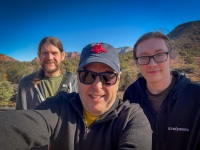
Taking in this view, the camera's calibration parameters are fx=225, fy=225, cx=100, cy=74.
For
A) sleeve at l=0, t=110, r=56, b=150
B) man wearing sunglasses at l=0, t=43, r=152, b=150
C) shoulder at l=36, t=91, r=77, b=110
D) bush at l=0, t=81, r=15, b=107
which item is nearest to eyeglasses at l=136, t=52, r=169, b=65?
man wearing sunglasses at l=0, t=43, r=152, b=150

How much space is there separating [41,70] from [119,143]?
8.01 feet

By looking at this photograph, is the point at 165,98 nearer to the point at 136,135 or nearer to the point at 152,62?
the point at 152,62

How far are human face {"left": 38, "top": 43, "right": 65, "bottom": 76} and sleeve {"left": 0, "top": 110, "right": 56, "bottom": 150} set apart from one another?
2.00 meters

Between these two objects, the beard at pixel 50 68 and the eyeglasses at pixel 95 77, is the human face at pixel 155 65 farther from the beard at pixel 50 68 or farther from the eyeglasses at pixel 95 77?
the beard at pixel 50 68

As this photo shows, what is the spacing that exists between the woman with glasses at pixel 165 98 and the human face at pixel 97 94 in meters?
0.92

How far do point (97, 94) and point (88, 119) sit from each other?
21 centimetres

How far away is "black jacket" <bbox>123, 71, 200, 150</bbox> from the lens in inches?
94.1

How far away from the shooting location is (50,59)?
359 centimetres

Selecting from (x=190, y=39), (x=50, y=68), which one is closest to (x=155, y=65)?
(x=50, y=68)

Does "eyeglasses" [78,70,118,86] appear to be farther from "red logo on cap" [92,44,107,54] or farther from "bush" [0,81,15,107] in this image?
"bush" [0,81,15,107]

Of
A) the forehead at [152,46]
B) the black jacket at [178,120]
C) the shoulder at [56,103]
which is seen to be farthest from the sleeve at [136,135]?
the forehead at [152,46]

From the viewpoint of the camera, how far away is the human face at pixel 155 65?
268cm

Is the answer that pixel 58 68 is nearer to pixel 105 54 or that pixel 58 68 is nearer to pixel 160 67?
pixel 160 67

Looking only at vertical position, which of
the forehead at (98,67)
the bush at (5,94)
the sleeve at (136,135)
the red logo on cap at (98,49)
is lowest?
the bush at (5,94)
